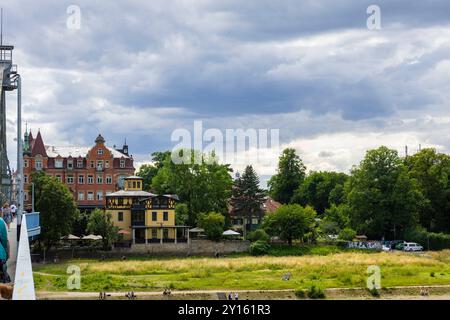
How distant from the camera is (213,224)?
65812 mm

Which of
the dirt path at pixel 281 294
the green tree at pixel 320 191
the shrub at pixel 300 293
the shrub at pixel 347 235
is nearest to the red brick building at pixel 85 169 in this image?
the shrub at pixel 347 235

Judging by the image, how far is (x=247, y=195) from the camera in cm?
7656

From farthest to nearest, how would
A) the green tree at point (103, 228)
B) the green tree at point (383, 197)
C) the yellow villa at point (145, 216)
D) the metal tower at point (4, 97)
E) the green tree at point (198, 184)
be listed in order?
the green tree at point (198, 184) < the green tree at point (383, 197) < the yellow villa at point (145, 216) < the green tree at point (103, 228) < the metal tower at point (4, 97)

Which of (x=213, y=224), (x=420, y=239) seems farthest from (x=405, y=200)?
(x=213, y=224)

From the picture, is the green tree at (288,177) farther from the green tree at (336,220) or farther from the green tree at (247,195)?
the green tree at (247,195)

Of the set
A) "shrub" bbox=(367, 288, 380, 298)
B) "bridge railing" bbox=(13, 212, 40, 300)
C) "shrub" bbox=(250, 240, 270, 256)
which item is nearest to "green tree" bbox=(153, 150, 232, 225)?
"shrub" bbox=(250, 240, 270, 256)

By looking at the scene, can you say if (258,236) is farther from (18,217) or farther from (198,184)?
(18,217)

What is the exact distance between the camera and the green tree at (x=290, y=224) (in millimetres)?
67125

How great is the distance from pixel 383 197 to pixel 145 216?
23643mm

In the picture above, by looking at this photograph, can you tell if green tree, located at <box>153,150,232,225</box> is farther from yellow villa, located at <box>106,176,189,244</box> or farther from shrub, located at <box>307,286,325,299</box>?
shrub, located at <box>307,286,325,299</box>

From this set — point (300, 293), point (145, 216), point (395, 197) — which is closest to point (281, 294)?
point (300, 293)

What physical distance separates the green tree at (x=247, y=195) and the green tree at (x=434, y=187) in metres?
16.8
